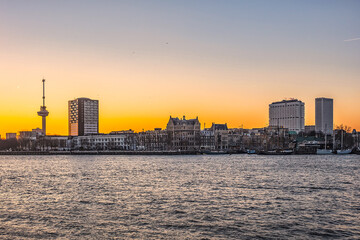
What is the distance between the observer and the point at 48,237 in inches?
959

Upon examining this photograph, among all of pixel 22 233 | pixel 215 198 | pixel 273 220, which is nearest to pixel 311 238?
pixel 273 220

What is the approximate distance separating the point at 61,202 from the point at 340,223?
22.3 meters

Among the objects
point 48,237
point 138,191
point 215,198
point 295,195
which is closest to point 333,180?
point 295,195

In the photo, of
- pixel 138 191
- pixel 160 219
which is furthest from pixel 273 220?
pixel 138 191

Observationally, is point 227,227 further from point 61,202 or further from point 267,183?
point 267,183

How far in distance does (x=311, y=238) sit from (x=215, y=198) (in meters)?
13.7

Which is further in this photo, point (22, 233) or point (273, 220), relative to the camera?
point (273, 220)

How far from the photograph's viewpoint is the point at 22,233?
25266mm

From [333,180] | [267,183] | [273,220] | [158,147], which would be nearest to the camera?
[273,220]

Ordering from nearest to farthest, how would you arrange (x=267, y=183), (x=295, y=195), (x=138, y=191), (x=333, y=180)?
(x=295, y=195), (x=138, y=191), (x=267, y=183), (x=333, y=180)

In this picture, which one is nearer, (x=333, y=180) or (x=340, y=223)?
(x=340, y=223)

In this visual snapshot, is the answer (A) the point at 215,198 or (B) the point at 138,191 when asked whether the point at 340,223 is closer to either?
(A) the point at 215,198

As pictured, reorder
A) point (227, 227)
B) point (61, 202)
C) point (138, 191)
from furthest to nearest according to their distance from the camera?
point (138, 191), point (61, 202), point (227, 227)

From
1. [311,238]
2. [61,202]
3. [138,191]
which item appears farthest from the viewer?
[138,191]
